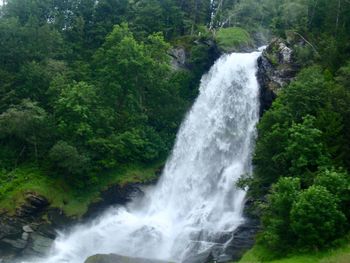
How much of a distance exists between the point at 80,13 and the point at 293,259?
121 ft

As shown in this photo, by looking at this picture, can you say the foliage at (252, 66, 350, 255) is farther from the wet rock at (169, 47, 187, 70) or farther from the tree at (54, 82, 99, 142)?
the wet rock at (169, 47, 187, 70)

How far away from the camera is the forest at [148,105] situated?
21797mm

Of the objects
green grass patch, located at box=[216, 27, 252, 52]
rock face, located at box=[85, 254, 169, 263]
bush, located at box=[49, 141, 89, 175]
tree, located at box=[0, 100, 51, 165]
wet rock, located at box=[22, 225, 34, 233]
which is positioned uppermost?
green grass patch, located at box=[216, 27, 252, 52]

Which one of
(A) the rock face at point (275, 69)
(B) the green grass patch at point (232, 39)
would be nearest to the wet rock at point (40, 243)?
(A) the rock face at point (275, 69)

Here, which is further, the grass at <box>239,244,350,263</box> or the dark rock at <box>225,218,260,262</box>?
the dark rock at <box>225,218,260,262</box>

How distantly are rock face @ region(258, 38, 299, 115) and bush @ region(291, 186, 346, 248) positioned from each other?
48.7 feet

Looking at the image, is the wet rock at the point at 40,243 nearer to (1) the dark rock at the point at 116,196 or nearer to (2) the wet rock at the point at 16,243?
(2) the wet rock at the point at 16,243

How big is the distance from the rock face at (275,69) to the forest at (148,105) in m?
1.27

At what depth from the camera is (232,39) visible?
4516 cm

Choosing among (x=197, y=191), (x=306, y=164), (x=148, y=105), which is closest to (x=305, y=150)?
(x=306, y=164)

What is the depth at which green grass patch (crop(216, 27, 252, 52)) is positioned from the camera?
44219 mm

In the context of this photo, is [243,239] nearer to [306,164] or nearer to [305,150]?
[306,164]

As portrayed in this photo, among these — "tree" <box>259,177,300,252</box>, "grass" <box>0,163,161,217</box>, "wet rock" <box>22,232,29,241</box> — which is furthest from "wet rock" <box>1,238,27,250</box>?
"tree" <box>259,177,300,252</box>

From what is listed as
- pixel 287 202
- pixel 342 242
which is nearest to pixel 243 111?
pixel 287 202
